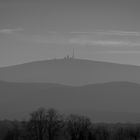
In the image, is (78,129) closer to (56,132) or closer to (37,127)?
(56,132)

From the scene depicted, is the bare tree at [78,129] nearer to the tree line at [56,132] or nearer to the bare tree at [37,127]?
the tree line at [56,132]

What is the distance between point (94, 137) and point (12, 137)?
54.3 feet

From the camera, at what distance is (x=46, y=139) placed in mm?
110500

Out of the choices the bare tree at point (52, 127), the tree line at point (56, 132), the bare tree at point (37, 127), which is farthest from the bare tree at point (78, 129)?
the bare tree at point (37, 127)

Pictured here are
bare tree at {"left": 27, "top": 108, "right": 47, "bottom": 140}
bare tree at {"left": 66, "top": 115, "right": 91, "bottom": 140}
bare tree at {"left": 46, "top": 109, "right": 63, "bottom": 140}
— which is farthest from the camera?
bare tree at {"left": 46, "top": 109, "right": 63, "bottom": 140}

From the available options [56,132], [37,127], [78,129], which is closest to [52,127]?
[56,132]

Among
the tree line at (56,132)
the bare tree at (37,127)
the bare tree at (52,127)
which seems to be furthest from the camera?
the bare tree at (52,127)

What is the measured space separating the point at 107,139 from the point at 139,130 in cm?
1454

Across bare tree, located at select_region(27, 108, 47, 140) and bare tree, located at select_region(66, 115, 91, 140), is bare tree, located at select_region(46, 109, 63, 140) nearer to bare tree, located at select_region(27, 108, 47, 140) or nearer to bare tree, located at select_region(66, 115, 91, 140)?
bare tree, located at select_region(27, 108, 47, 140)

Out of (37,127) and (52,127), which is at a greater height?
(52,127)

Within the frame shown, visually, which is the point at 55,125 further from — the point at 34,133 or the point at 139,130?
the point at 139,130

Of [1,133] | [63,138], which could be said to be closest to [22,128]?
[1,133]

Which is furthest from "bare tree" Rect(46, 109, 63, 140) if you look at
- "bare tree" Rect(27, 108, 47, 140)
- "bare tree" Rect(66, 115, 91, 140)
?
"bare tree" Rect(66, 115, 91, 140)

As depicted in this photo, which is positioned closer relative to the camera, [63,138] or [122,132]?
[63,138]
